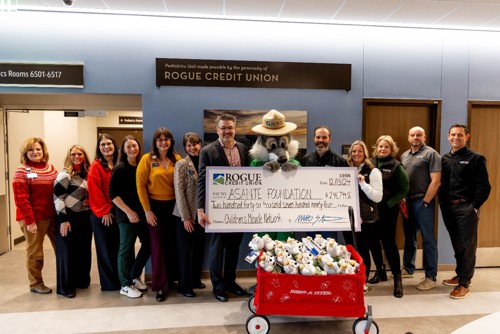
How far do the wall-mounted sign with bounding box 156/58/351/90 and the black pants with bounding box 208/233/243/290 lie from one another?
1733mm

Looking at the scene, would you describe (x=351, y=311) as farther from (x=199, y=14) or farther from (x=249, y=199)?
(x=199, y=14)

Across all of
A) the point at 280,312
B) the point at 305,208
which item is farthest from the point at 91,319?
the point at 305,208

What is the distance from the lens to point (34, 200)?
3.54 metres

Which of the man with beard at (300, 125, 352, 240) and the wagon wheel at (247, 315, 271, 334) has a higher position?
the man with beard at (300, 125, 352, 240)

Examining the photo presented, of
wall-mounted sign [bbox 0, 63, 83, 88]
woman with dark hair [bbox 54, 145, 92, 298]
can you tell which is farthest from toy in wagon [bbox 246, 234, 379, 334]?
wall-mounted sign [bbox 0, 63, 83, 88]

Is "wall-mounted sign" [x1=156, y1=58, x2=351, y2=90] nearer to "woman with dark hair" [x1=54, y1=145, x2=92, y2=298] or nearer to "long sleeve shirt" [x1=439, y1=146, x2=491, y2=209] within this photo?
"woman with dark hair" [x1=54, y1=145, x2=92, y2=298]

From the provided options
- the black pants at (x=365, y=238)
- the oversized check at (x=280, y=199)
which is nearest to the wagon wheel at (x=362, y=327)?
the oversized check at (x=280, y=199)

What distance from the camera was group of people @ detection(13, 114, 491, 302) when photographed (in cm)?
344

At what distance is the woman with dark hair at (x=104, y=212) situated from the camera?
140 inches

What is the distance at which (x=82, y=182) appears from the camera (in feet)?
11.9

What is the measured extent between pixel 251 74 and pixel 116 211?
211 centimetres

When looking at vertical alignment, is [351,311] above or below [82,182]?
below

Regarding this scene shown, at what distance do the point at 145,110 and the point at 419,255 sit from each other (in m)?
3.83

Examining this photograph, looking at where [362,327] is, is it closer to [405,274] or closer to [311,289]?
[311,289]
